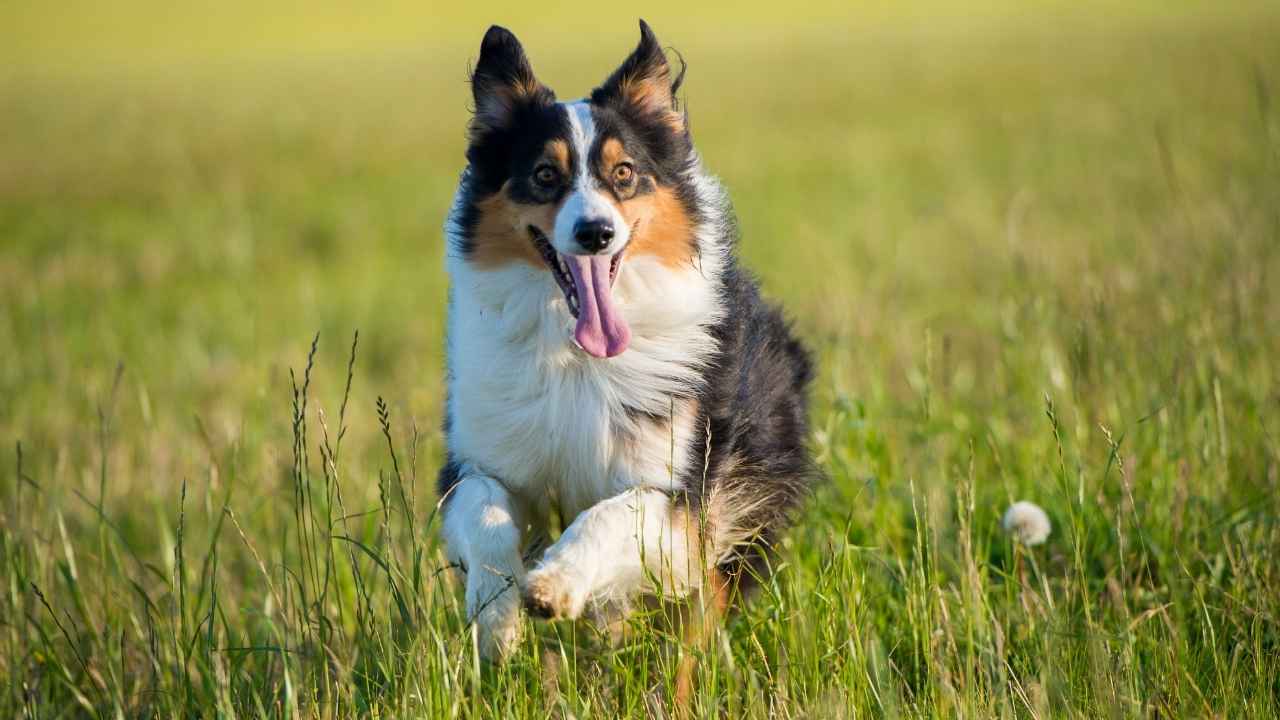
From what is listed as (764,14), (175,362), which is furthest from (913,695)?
(764,14)

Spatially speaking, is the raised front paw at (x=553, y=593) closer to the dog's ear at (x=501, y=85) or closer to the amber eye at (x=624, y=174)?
the amber eye at (x=624, y=174)

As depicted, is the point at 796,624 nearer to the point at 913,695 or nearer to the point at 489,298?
the point at 913,695

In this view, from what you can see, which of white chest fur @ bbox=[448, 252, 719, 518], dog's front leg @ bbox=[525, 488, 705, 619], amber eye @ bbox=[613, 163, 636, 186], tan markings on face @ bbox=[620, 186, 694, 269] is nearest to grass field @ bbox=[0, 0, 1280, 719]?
dog's front leg @ bbox=[525, 488, 705, 619]

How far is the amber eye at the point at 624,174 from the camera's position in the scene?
3821 millimetres

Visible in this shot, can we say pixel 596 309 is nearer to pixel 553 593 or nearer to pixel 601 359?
pixel 601 359

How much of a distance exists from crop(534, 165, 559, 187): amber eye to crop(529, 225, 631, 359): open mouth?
0.17m

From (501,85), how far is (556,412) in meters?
1.16

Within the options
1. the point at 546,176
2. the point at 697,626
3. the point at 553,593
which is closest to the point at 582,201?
the point at 546,176

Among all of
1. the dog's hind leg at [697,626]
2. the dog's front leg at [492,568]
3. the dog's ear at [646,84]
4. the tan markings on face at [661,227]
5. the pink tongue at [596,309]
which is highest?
the dog's ear at [646,84]

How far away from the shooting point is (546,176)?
12.5ft

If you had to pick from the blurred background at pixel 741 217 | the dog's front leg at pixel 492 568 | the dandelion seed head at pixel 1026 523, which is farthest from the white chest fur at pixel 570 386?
the dandelion seed head at pixel 1026 523

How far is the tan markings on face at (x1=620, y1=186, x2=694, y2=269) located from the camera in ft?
12.4

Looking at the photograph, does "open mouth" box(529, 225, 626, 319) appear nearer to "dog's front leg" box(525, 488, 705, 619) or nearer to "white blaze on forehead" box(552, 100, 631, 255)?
"white blaze on forehead" box(552, 100, 631, 255)

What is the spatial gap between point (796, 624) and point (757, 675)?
19 centimetres
